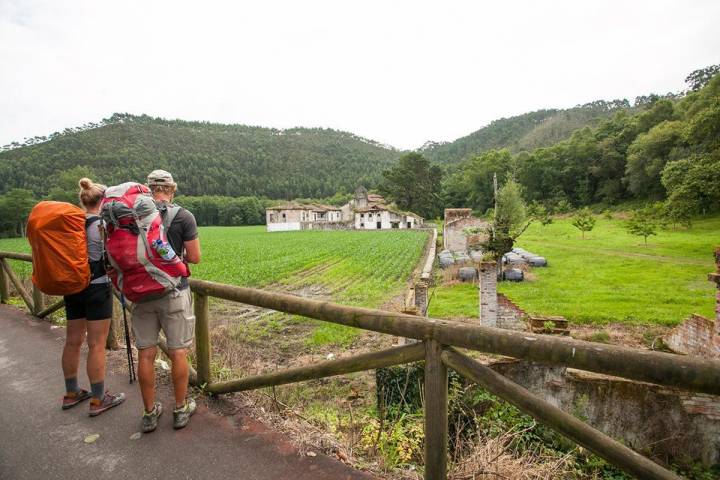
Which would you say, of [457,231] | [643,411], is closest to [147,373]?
[643,411]

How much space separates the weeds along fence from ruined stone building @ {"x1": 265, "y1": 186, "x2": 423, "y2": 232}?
6066 cm

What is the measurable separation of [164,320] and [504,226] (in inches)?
596

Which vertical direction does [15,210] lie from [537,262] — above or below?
above

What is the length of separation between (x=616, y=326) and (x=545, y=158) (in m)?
64.2

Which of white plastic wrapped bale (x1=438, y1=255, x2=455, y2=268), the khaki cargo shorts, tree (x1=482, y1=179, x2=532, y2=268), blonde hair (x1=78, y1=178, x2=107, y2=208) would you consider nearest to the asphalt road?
the khaki cargo shorts

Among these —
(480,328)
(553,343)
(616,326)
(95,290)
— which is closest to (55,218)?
(95,290)

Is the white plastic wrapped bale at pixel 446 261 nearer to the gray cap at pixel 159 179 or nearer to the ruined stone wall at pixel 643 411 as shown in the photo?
the ruined stone wall at pixel 643 411

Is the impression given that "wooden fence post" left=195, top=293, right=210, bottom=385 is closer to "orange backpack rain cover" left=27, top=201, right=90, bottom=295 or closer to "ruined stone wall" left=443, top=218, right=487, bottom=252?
"orange backpack rain cover" left=27, top=201, right=90, bottom=295

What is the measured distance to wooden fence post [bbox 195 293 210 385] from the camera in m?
3.34

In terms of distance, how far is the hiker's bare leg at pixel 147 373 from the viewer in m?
2.67

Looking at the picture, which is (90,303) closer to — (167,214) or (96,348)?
(96,348)

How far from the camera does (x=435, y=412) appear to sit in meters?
1.98

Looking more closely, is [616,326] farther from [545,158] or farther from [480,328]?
[545,158]

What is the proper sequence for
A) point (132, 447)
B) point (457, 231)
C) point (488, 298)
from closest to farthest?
point (132, 447) < point (488, 298) < point (457, 231)
